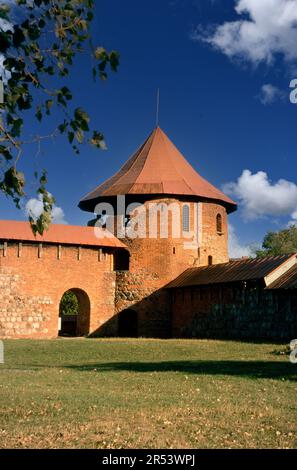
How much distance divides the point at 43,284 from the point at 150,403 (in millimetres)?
18095

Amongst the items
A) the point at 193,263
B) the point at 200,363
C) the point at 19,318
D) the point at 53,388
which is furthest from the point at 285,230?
the point at 53,388

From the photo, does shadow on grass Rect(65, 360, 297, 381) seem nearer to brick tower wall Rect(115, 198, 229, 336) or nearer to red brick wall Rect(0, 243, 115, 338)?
red brick wall Rect(0, 243, 115, 338)

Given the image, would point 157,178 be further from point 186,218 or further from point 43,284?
point 43,284

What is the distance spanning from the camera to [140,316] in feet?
88.7

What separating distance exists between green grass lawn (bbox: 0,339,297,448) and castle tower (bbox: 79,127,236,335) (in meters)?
12.9

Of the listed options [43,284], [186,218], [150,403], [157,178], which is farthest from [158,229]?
[150,403]

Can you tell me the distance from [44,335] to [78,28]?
71.7 ft

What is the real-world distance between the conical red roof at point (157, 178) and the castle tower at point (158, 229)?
5cm

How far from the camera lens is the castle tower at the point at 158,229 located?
27062 mm

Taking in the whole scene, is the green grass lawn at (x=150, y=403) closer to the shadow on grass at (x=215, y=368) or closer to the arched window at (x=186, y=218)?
the shadow on grass at (x=215, y=368)

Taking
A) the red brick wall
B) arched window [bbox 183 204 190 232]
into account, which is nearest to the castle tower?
arched window [bbox 183 204 190 232]

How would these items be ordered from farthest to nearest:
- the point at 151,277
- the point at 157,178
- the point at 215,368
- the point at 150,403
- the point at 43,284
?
the point at 157,178, the point at 151,277, the point at 43,284, the point at 215,368, the point at 150,403

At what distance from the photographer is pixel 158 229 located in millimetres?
27188
